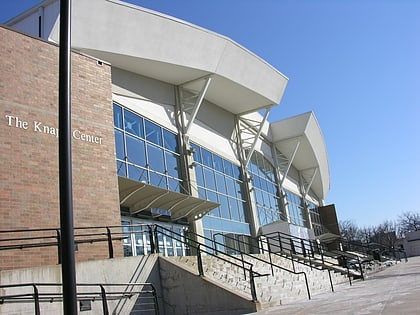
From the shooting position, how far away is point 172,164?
2191 centimetres

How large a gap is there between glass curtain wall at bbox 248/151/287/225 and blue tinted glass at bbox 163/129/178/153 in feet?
31.8

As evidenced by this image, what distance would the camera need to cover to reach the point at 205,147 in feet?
84.5

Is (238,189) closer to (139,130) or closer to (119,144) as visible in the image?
(139,130)

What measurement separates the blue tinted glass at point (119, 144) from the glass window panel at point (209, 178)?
7.41 m

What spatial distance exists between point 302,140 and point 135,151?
919 inches

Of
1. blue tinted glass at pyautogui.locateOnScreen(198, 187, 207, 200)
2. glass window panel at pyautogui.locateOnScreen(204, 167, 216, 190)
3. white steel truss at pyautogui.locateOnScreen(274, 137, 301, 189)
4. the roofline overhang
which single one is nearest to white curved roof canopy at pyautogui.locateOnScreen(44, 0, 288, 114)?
the roofline overhang

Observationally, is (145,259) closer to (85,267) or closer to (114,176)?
(85,267)

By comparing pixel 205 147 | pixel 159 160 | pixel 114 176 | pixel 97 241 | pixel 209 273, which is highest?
pixel 205 147

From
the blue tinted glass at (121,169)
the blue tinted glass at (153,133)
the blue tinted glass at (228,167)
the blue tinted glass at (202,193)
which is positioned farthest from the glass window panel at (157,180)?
the blue tinted glass at (228,167)

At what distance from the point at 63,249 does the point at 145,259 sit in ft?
26.4

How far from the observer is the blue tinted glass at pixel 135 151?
737 inches

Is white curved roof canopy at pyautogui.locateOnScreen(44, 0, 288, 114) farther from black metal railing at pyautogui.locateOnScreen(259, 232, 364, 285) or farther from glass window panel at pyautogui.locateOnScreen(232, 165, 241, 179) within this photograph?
black metal railing at pyautogui.locateOnScreen(259, 232, 364, 285)

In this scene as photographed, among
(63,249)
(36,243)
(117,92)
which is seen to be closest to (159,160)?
(117,92)

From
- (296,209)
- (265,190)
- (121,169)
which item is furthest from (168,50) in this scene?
(296,209)
